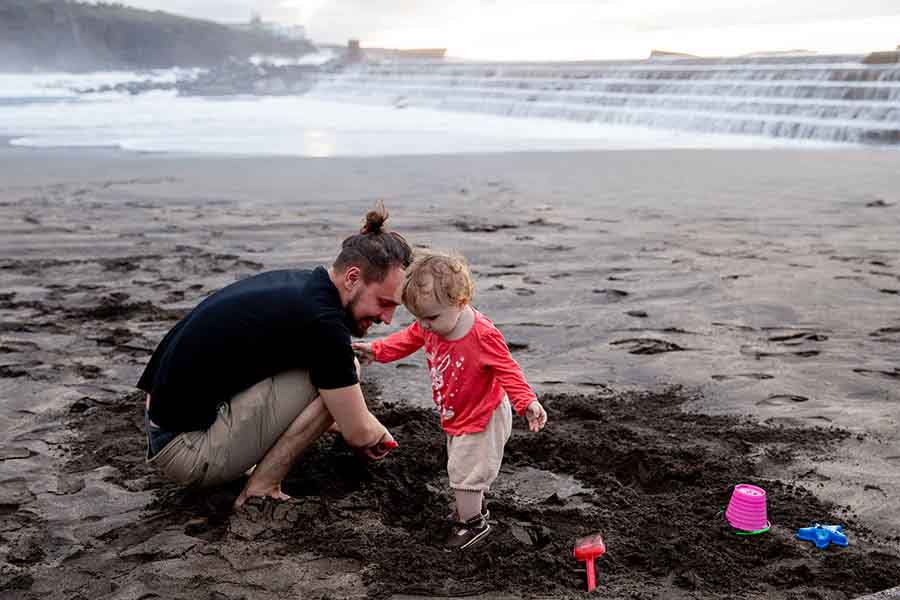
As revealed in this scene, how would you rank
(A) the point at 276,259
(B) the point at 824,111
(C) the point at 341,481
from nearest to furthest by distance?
1. (C) the point at 341,481
2. (A) the point at 276,259
3. (B) the point at 824,111

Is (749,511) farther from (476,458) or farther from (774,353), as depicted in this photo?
(774,353)

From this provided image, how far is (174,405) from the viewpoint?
2945 millimetres

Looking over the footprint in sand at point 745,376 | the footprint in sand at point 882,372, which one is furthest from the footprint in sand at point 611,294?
the footprint in sand at point 882,372

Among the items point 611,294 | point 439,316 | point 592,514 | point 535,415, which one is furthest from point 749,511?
point 611,294

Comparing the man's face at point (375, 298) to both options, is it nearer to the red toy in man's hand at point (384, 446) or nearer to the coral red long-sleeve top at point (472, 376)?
the coral red long-sleeve top at point (472, 376)

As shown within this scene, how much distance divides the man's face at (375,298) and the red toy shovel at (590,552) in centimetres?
97

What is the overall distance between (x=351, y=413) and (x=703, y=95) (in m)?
22.5

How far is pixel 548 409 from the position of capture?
3.95 meters

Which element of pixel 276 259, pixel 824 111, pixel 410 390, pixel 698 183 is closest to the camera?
pixel 410 390

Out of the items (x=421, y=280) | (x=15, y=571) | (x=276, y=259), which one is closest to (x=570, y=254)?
(x=276, y=259)

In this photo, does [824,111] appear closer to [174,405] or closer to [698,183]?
[698,183]

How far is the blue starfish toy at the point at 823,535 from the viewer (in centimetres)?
274

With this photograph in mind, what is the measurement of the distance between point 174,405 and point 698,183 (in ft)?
32.3

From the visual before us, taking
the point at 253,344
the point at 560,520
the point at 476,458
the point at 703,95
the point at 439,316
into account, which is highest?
the point at 703,95
